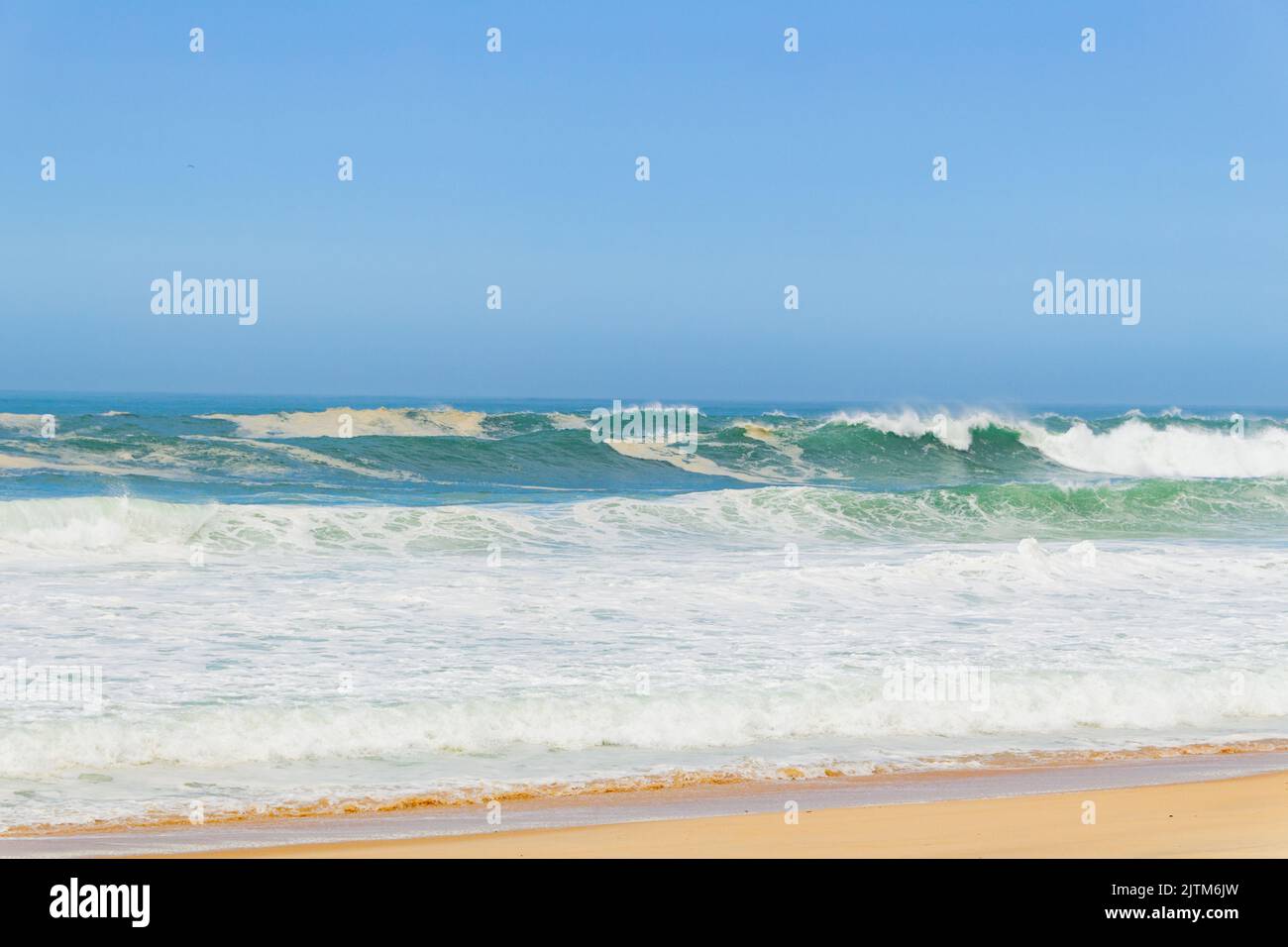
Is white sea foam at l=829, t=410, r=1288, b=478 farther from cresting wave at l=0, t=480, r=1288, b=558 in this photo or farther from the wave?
the wave

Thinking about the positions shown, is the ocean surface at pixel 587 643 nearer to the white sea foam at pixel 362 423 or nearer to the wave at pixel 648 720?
the wave at pixel 648 720

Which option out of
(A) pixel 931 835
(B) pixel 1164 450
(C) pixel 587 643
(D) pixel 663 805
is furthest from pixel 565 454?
(A) pixel 931 835

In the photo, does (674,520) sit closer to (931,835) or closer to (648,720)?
(648,720)

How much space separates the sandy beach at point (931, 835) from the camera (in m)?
5.03

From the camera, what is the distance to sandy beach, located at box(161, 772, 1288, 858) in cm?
503

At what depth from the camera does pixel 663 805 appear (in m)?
5.93

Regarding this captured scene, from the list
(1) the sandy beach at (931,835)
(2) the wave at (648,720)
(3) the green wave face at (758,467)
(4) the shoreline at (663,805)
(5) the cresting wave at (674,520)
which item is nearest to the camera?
(1) the sandy beach at (931,835)

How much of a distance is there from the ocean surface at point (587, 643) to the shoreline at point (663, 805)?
200 mm

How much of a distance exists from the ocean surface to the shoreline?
0.66 feet

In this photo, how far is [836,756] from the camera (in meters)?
6.93

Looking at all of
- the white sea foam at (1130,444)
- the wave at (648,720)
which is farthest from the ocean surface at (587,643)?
the white sea foam at (1130,444)

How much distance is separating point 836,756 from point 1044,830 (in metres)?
1.63
